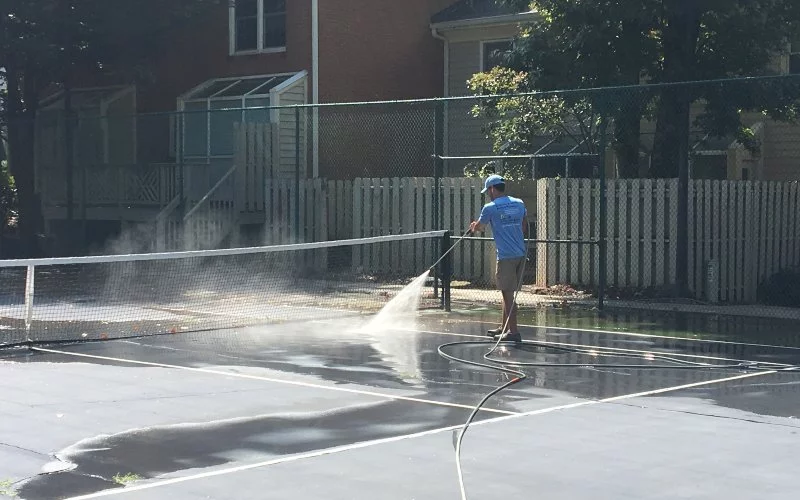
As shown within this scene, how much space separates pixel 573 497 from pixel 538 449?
1.23 metres

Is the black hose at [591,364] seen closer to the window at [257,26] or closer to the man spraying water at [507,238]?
the man spraying water at [507,238]

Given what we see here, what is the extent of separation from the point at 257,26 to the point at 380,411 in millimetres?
20553

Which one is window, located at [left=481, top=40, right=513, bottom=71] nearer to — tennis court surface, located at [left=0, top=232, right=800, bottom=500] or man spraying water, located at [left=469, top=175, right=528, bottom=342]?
tennis court surface, located at [left=0, top=232, right=800, bottom=500]

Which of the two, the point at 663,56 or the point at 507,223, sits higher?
the point at 663,56

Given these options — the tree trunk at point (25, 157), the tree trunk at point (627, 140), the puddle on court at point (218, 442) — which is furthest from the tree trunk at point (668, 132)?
the tree trunk at point (25, 157)

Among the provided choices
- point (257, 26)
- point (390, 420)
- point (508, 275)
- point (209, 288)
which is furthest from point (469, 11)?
point (390, 420)

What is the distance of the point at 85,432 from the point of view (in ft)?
27.6

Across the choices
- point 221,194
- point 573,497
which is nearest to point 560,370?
point 573,497

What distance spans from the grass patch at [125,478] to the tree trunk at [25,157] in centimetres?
2186

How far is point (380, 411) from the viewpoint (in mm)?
9211

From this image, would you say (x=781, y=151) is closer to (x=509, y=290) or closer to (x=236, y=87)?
(x=509, y=290)

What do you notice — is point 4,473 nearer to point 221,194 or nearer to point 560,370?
point 560,370

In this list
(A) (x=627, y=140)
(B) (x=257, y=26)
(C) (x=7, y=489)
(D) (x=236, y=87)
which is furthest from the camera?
(B) (x=257, y=26)

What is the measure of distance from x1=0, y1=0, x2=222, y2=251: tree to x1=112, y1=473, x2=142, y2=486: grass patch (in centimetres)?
2065
